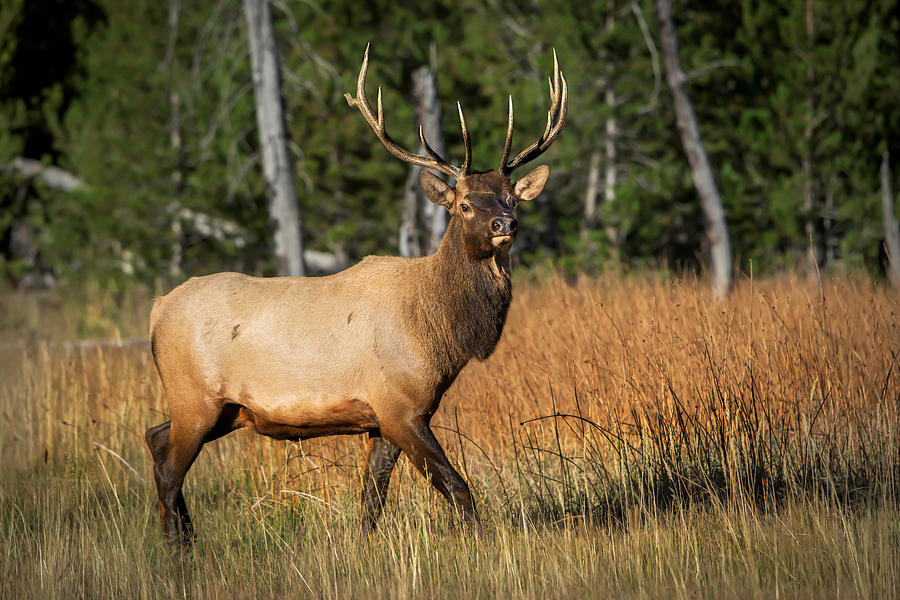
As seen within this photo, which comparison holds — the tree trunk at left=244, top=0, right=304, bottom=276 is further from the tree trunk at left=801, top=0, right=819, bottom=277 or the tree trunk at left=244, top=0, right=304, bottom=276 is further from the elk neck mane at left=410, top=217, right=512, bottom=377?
the tree trunk at left=801, top=0, right=819, bottom=277

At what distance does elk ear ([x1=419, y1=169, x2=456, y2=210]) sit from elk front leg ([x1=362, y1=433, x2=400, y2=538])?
133 cm

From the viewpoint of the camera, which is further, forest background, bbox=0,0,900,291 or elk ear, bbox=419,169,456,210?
forest background, bbox=0,0,900,291

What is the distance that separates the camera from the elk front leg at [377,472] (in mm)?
4660

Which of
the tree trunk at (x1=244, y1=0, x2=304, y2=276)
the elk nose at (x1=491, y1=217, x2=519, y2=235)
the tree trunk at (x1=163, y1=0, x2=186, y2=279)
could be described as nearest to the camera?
the elk nose at (x1=491, y1=217, x2=519, y2=235)

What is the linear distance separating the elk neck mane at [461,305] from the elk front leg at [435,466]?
365 mm

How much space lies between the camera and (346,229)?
604 inches

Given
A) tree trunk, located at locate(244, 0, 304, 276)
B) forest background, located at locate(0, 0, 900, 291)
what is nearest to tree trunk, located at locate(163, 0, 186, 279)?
forest background, located at locate(0, 0, 900, 291)

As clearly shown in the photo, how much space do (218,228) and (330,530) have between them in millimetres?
12657

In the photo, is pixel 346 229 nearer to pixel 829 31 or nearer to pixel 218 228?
pixel 218 228

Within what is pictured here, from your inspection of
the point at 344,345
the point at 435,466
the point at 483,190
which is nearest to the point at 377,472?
the point at 435,466

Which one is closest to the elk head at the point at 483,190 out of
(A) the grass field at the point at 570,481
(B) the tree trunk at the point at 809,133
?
(A) the grass field at the point at 570,481

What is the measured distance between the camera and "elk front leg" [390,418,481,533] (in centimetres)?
416

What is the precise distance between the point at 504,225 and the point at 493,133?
11.2 metres

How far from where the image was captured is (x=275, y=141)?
1048 centimetres
